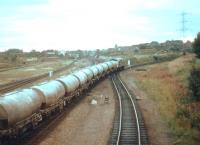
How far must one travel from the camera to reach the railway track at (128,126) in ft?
71.9

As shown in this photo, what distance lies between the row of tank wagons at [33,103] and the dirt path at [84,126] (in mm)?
1222

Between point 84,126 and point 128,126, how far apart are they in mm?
3307

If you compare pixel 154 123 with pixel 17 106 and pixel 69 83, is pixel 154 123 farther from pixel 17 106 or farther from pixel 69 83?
pixel 17 106

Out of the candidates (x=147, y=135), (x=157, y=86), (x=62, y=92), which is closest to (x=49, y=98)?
(x=62, y=92)

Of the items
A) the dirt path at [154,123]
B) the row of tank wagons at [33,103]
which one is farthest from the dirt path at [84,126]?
the dirt path at [154,123]

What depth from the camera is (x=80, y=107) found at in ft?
115

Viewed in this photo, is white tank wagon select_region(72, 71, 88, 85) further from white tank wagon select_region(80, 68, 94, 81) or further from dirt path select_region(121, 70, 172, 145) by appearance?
Answer: dirt path select_region(121, 70, 172, 145)

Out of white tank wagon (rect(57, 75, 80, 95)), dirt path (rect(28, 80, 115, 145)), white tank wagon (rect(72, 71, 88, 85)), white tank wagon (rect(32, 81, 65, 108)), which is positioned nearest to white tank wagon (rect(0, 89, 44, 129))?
white tank wagon (rect(32, 81, 65, 108))

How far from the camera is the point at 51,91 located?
26.9 metres

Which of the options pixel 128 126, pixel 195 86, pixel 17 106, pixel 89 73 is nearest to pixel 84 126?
pixel 128 126

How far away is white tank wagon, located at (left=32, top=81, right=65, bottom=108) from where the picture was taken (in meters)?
25.2

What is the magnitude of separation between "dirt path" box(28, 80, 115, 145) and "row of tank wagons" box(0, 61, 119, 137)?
1.22 m

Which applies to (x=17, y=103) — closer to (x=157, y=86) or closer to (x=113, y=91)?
(x=113, y=91)

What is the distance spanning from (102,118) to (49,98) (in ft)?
17.8
